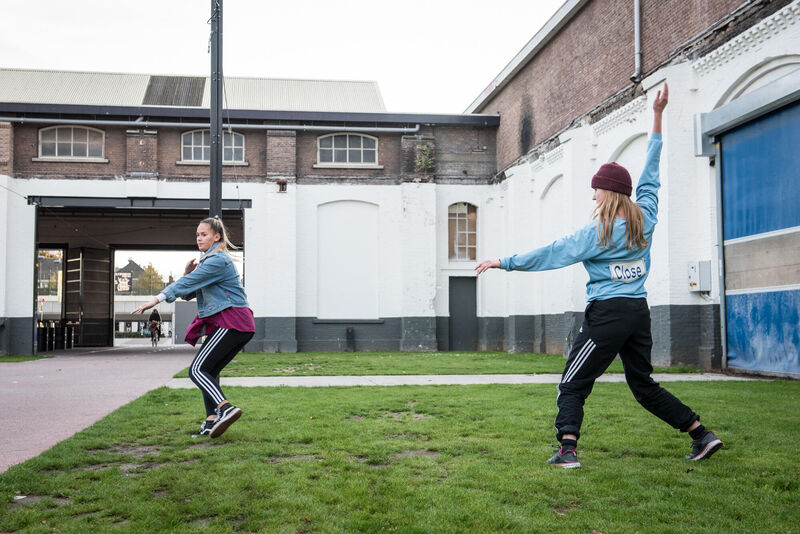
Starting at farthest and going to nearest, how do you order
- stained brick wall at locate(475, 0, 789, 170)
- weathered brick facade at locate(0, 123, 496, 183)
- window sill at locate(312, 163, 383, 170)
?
window sill at locate(312, 163, 383, 170) → weathered brick facade at locate(0, 123, 496, 183) → stained brick wall at locate(475, 0, 789, 170)

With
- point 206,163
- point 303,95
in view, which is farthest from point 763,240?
point 303,95

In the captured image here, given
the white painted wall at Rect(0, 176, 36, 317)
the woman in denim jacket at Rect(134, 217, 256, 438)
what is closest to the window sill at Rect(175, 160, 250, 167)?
the white painted wall at Rect(0, 176, 36, 317)

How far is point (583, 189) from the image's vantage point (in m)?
17.6

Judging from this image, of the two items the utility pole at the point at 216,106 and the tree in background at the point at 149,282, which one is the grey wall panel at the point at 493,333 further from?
the tree in background at the point at 149,282

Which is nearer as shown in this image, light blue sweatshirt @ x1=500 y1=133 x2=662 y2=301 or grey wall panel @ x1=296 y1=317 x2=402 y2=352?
light blue sweatshirt @ x1=500 y1=133 x2=662 y2=301

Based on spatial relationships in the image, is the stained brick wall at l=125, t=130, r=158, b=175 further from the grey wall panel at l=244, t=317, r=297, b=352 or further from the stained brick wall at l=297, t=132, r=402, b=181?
the grey wall panel at l=244, t=317, r=297, b=352

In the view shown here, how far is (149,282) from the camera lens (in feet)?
326

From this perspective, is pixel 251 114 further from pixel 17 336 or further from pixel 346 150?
pixel 17 336

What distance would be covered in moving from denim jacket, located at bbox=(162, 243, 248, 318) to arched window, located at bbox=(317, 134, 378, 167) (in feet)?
57.6

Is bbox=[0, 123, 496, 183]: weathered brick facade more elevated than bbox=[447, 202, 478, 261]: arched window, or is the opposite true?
bbox=[0, 123, 496, 183]: weathered brick facade

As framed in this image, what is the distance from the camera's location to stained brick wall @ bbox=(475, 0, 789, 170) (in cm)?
1262

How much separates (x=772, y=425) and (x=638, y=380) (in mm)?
2255

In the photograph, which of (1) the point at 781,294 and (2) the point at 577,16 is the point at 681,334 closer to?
(1) the point at 781,294

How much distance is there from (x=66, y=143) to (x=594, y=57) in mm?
16485
